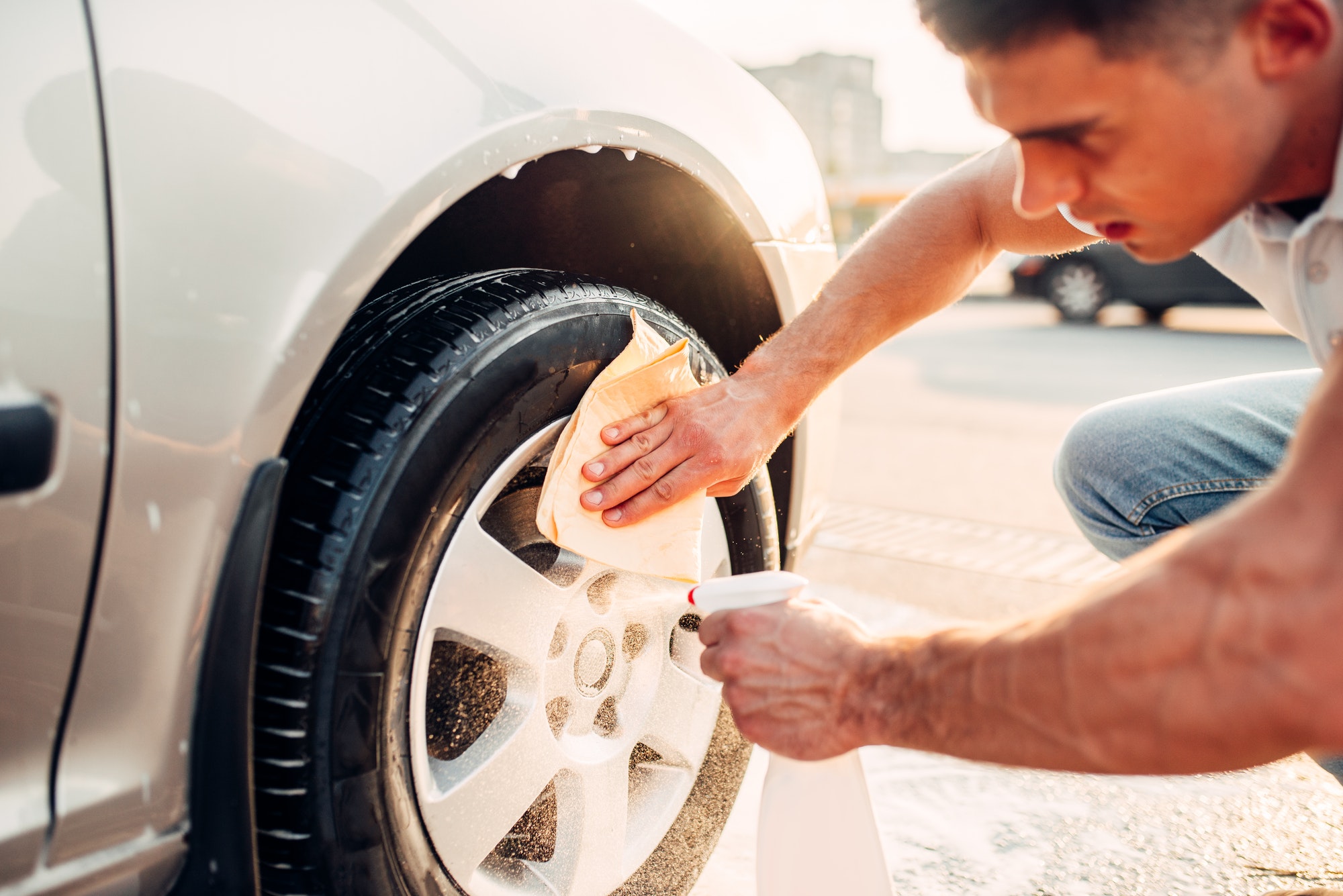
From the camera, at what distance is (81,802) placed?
0.92m

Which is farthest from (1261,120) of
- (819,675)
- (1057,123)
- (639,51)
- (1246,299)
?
(1246,299)

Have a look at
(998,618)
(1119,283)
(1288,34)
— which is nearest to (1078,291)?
(1119,283)

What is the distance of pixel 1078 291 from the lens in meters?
10.9

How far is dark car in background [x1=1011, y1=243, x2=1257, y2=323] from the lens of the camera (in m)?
9.76

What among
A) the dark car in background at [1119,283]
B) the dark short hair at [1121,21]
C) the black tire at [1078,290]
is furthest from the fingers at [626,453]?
the black tire at [1078,290]

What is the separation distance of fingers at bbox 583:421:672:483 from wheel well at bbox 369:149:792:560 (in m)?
0.33

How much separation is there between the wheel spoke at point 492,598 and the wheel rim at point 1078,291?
10.5m

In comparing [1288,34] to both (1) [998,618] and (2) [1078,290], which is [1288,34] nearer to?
(1) [998,618]

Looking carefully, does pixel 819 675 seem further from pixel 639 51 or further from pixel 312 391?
pixel 639 51

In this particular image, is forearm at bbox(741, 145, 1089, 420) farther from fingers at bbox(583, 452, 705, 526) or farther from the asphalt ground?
the asphalt ground

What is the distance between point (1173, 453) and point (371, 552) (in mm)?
1274

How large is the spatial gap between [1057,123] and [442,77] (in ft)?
2.07

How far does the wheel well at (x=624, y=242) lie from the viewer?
56.2 inches

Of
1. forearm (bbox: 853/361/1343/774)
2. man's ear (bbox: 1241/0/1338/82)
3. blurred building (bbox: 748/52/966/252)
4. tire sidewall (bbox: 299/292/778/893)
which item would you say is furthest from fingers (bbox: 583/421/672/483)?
blurred building (bbox: 748/52/966/252)
